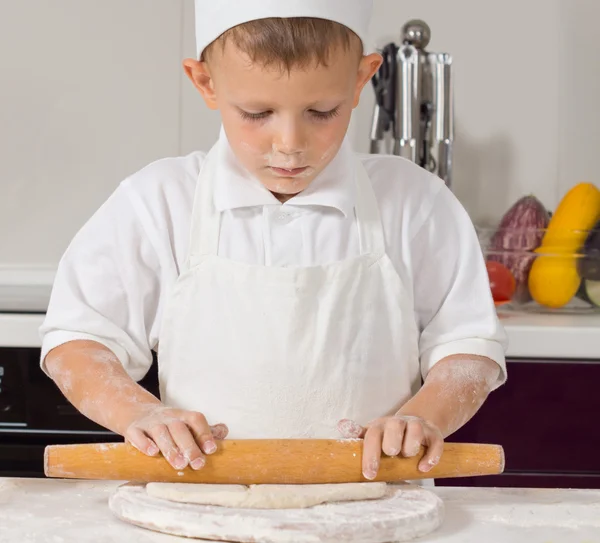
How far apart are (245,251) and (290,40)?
25 cm

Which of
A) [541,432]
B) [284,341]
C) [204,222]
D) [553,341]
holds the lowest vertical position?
[541,432]

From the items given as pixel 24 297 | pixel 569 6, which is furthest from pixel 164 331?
pixel 569 6

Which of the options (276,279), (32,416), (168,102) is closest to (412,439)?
(276,279)

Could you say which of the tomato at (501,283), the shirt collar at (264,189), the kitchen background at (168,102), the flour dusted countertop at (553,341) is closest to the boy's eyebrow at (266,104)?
the shirt collar at (264,189)

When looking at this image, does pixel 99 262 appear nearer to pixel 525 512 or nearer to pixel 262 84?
pixel 262 84

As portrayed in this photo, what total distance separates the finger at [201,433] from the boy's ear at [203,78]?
1.13ft

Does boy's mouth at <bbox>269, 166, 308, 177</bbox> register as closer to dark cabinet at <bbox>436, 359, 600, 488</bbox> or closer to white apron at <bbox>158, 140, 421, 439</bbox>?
white apron at <bbox>158, 140, 421, 439</bbox>

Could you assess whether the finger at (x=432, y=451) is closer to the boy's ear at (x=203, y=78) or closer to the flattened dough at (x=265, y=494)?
the flattened dough at (x=265, y=494)

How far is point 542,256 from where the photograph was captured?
1695mm

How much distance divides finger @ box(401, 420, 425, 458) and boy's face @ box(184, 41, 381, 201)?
0.28 meters

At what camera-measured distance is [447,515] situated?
87 centimetres

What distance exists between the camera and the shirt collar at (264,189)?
1.09 m

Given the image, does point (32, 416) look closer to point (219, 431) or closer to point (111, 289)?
point (111, 289)

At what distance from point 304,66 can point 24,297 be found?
2.84 ft
